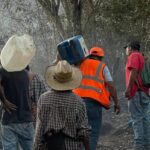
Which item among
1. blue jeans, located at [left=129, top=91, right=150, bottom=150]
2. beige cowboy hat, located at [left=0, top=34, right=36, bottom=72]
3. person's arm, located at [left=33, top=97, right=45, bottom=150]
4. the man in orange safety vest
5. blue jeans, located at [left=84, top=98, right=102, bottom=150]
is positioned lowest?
blue jeans, located at [left=129, top=91, right=150, bottom=150]

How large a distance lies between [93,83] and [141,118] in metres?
1.52

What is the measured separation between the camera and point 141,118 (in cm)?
760

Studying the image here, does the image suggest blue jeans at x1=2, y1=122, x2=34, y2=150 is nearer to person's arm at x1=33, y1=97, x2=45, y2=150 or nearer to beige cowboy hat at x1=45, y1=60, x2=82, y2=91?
person's arm at x1=33, y1=97, x2=45, y2=150

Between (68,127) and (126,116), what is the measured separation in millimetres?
7867

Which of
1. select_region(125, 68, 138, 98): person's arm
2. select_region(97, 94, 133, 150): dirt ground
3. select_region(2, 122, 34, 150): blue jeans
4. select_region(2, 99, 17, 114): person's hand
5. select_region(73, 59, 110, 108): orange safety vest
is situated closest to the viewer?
select_region(2, 99, 17, 114): person's hand

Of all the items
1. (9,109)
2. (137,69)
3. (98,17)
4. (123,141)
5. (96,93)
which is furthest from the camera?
(98,17)

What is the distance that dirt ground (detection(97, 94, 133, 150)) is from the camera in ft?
29.9

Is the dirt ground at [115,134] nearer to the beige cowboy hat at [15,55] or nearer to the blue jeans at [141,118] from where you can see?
the blue jeans at [141,118]

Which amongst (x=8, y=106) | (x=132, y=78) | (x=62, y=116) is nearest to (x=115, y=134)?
(x=132, y=78)

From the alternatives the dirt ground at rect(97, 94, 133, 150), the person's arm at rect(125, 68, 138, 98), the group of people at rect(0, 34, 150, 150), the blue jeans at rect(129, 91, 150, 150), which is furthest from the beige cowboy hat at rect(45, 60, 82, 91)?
the dirt ground at rect(97, 94, 133, 150)

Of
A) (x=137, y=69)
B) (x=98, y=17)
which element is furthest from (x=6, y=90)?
(x=98, y=17)

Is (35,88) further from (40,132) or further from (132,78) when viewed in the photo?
(132,78)

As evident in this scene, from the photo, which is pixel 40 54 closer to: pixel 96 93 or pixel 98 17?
pixel 98 17

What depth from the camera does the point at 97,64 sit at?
6.46 metres
